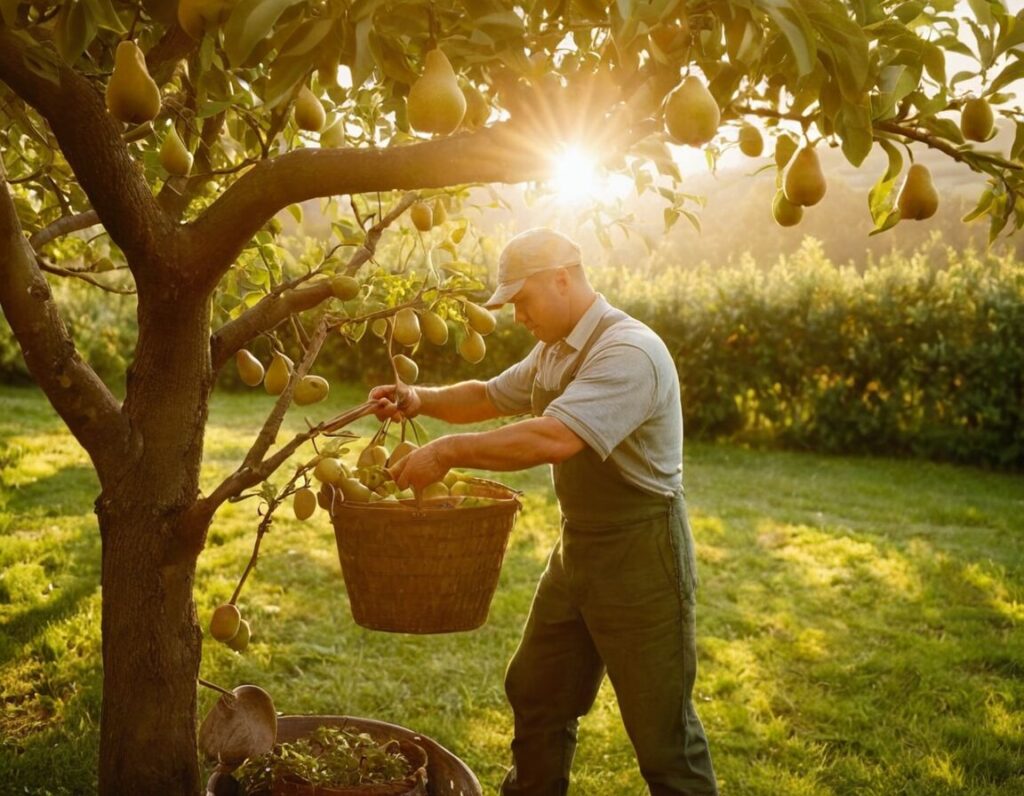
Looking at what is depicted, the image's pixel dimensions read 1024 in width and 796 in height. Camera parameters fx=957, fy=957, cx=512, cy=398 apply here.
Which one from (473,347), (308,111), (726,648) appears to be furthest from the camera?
(726,648)

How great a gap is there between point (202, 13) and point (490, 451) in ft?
3.50

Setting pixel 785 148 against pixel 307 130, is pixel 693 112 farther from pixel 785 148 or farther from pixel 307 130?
pixel 307 130

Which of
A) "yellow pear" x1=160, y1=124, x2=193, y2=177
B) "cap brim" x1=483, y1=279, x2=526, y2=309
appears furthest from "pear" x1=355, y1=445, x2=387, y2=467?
"yellow pear" x1=160, y1=124, x2=193, y2=177

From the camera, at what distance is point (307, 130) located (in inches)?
80.2

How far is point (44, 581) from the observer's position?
4832mm

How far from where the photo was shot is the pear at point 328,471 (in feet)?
6.98

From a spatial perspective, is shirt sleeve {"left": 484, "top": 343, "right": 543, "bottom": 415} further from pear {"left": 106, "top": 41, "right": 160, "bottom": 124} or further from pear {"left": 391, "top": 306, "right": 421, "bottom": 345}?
pear {"left": 106, "top": 41, "right": 160, "bottom": 124}

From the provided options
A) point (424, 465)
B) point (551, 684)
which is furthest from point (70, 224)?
point (551, 684)

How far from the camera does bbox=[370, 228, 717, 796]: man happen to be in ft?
7.62

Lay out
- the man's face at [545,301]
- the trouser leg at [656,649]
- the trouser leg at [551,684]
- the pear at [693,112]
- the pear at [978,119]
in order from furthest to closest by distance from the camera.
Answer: the trouser leg at [551,684] < the man's face at [545,301] < the trouser leg at [656,649] < the pear at [978,119] < the pear at [693,112]

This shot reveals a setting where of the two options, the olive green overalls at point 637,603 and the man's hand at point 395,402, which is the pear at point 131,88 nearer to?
the man's hand at point 395,402

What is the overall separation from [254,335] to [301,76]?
1008mm

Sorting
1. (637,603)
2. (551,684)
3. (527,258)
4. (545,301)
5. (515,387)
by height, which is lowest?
(551,684)

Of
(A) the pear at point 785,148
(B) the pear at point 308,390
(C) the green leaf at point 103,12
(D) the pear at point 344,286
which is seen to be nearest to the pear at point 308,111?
(D) the pear at point 344,286
